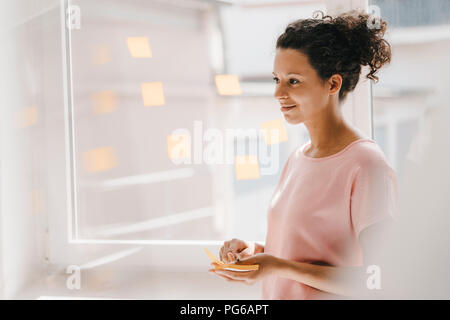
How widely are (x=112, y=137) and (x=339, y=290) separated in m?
0.60

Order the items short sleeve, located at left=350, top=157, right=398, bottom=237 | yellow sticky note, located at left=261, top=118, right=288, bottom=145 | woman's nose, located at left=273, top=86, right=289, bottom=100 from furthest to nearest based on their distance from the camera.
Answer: yellow sticky note, located at left=261, top=118, right=288, bottom=145 < woman's nose, located at left=273, top=86, right=289, bottom=100 < short sleeve, located at left=350, top=157, right=398, bottom=237

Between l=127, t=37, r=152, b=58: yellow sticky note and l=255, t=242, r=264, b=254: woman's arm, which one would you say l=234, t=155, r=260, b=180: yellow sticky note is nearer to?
l=255, t=242, r=264, b=254: woman's arm

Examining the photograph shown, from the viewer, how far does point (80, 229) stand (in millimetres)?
977

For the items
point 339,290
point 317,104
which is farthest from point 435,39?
point 339,290

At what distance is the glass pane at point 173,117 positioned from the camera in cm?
89

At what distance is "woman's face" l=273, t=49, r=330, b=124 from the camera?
0.72 metres

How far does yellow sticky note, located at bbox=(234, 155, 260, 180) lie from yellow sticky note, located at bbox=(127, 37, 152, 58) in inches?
12.5

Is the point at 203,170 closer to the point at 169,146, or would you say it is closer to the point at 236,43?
the point at 169,146

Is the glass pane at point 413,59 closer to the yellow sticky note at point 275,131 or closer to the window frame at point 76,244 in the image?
the yellow sticky note at point 275,131

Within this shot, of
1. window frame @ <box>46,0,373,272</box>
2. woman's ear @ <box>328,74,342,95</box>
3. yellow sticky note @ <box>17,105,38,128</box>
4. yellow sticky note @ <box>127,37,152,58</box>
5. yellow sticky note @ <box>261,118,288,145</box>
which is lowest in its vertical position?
window frame @ <box>46,0,373,272</box>

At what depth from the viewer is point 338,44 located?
709 millimetres

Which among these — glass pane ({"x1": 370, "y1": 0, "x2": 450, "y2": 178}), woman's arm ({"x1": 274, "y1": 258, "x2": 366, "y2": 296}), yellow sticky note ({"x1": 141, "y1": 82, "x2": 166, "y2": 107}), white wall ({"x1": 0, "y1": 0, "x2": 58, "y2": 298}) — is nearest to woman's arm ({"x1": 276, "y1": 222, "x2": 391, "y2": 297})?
woman's arm ({"x1": 274, "y1": 258, "x2": 366, "y2": 296})

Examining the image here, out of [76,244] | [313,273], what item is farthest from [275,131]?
[76,244]

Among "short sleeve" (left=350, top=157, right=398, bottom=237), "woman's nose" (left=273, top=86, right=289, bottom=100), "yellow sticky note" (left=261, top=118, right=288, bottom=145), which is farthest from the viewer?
"yellow sticky note" (left=261, top=118, right=288, bottom=145)
